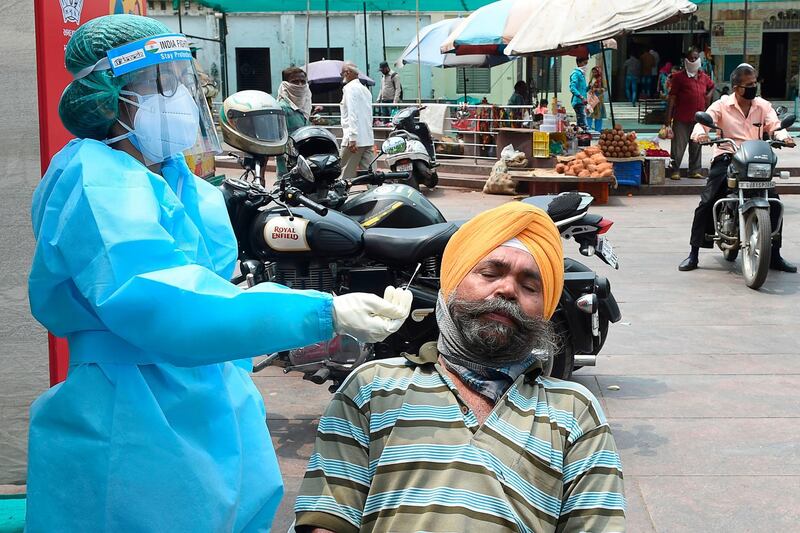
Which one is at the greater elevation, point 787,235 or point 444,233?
point 444,233

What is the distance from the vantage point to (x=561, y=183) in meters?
13.9

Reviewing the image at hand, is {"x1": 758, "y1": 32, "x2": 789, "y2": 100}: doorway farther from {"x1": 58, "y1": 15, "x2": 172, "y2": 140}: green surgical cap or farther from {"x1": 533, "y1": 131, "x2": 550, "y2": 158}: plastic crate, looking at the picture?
{"x1": 58, "y1": 15, "x2": 172, "y2": 140}: green surgical cap

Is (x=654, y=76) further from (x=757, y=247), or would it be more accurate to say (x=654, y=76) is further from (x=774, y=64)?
(x=757, y=247)

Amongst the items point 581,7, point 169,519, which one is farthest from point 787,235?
point 169,519

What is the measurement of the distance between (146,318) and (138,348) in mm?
203

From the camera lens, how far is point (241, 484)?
91.2 inches

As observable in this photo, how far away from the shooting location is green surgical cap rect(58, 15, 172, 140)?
2275mm

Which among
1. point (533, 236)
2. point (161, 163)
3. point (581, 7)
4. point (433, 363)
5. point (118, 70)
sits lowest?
point (433, 363)

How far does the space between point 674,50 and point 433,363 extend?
29115mm

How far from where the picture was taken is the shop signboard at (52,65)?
3.56m

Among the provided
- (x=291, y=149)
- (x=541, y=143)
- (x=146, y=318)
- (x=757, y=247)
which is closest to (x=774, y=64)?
(x=541, y=143)

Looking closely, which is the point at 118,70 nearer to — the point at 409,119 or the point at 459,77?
the point at 409,119

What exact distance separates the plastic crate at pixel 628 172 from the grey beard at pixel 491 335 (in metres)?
12.5

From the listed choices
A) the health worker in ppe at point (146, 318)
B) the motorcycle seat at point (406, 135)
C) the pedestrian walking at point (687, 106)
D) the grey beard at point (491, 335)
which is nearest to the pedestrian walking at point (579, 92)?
the pedestrian walking at point (687, 106)
